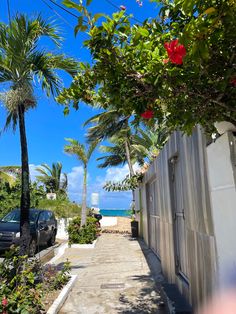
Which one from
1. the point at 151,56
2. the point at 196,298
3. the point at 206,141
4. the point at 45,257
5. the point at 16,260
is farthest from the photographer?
the point at 45,257

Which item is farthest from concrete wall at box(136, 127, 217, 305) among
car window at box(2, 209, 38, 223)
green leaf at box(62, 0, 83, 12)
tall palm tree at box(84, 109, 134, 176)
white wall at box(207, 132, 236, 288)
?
tall palm tree at box(84, 109, 134, 176)

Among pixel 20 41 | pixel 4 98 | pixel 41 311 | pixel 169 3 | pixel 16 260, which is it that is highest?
pixel 20 41

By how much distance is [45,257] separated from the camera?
44.1 ft

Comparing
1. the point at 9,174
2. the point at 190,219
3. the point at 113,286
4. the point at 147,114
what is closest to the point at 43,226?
the point at 113,286

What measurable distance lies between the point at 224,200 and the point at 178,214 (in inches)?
144

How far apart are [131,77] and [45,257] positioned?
1170 centimetres

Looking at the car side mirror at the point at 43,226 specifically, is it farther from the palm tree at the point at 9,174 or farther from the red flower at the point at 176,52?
the red flower at the point at 176,52

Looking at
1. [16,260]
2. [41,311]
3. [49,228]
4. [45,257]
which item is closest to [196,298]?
[41,311]

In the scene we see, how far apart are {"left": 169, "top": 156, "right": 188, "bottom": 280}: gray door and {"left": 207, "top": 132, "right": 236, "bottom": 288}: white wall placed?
2757 mm

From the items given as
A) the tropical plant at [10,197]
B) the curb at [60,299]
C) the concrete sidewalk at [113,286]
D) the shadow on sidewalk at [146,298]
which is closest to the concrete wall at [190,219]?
the shadow on sidewalk at [146,298]

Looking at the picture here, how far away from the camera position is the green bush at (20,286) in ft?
16.5

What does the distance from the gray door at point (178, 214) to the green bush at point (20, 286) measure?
258 centimetres

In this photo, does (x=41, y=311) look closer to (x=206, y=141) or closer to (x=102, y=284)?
(x=102, y=284)

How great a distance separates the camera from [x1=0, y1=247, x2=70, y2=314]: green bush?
16.5 feet
